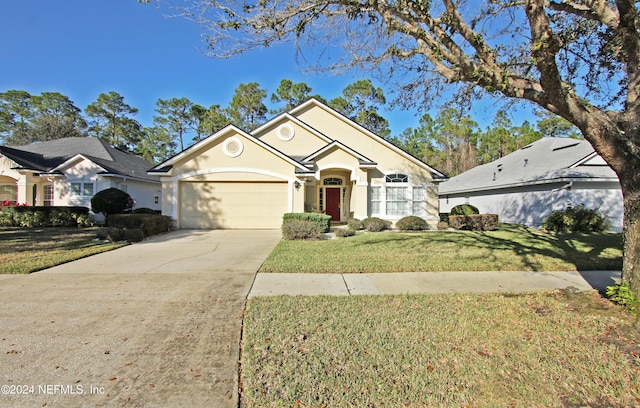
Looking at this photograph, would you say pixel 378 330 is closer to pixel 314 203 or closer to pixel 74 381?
pixel 74 381

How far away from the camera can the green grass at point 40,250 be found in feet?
24.6

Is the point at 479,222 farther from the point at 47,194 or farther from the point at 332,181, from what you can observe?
the point at 47,194

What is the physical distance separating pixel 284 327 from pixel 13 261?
839 centimetres

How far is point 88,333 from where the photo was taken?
3.97 metres

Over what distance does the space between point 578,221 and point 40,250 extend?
22951 millimetres

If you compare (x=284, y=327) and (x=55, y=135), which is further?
(x=55, y=135)

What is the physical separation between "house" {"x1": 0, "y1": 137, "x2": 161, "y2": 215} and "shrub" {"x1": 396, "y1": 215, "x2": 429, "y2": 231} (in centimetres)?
1738

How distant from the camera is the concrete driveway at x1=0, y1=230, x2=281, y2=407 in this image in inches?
111

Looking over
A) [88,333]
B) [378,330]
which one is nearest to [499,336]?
[378,330]

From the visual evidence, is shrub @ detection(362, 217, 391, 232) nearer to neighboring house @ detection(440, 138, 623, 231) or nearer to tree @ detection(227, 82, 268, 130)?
neighboring house @ detection(440, 138, 623, 231)

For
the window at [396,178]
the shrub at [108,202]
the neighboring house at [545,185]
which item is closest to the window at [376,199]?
the window at [396,178]

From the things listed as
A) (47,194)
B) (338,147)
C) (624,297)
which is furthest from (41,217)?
(624,297)

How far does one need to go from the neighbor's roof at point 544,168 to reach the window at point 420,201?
640cm

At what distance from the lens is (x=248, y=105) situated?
38281mm
